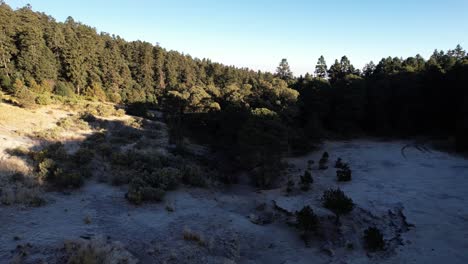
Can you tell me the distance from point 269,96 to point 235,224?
22.5 metres

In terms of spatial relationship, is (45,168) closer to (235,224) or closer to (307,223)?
(235,224)

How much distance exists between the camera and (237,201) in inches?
762

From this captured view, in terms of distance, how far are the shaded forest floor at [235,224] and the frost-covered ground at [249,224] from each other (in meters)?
0.04

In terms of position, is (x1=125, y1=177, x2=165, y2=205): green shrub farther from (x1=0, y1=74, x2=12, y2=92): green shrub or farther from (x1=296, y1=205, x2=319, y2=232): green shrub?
(x1=0, y1=74, x2=12, y2=92): green shrub

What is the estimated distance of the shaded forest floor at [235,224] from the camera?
37.3 ft

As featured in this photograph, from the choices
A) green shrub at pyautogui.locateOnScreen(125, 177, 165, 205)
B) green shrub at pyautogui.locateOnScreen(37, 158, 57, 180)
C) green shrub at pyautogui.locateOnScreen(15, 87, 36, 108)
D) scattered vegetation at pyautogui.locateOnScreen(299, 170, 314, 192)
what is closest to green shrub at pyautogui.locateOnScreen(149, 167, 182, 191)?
green shrub at pyautogui.locateOnScreen(125, 177, 165, 205)

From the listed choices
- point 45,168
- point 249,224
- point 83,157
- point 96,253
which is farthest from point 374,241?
point 83,157

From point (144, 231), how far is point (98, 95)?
4529 cm

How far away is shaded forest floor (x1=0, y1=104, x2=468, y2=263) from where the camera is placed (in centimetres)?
1138

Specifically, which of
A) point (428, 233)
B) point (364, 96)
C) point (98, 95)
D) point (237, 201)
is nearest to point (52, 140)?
point (237, 201)

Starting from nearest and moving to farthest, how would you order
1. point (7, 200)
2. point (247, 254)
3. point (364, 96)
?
1. point (247, 254)
2. point (7, 200)
3. point (364, 96)

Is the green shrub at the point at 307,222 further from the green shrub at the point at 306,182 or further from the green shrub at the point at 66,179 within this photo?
the green shrub at the point at 66,179

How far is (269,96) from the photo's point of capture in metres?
35.6

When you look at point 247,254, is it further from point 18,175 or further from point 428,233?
point 18,175
